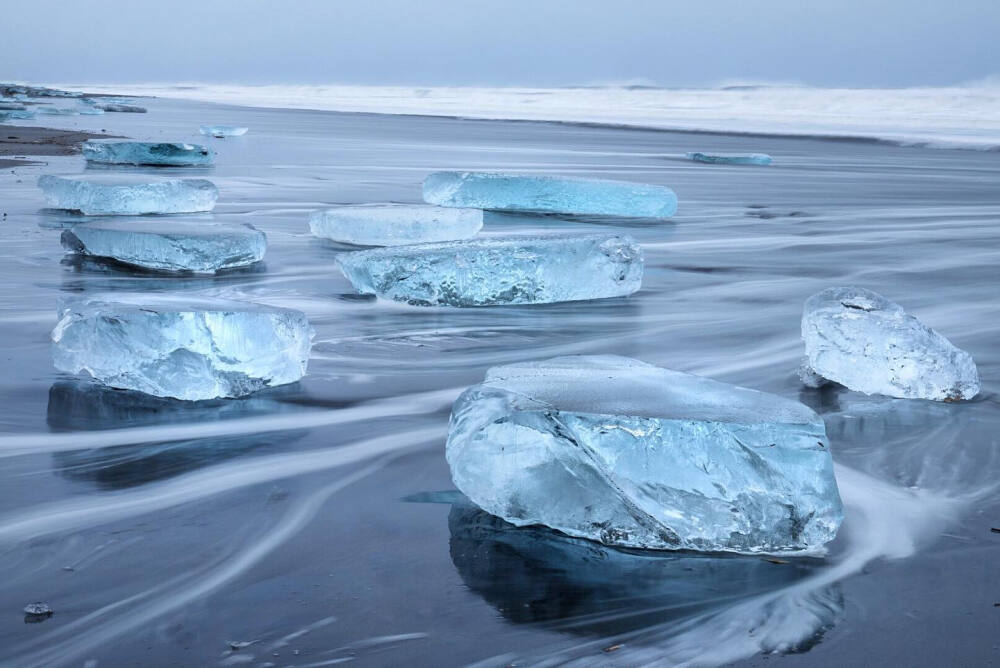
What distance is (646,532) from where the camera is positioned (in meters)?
1.52

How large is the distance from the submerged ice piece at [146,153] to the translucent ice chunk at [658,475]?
7321 mm

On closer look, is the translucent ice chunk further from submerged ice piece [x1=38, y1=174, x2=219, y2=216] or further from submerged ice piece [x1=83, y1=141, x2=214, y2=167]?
submerged ice piece [x1=83, y1=141, x2=214, y2=167]

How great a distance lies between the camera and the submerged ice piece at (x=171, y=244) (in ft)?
11.8

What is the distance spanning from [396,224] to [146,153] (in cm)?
494

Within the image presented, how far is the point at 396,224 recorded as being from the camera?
14.0 ft

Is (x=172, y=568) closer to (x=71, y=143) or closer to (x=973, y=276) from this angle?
(x=973, y=276)

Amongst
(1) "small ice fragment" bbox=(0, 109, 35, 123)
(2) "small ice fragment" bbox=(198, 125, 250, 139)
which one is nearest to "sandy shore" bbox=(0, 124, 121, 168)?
(1) "small ice fragment" bbox=(0, 109, 35, 123)

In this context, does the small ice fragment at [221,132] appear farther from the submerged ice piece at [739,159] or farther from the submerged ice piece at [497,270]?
the submerged ice piece at [497,270]

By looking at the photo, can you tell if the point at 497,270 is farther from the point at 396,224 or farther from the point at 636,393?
the point at 636,393


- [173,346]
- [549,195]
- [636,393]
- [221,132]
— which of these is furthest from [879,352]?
[221,132]

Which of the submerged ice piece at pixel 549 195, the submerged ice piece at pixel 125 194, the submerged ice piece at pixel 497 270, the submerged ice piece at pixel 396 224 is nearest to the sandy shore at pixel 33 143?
the submerged ice piece at pixel 125 194

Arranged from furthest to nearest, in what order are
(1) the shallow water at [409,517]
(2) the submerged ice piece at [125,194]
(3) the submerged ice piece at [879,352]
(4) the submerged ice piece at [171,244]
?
(2) the submerged ice piece at [125,194] < (4) the submerged ice piece at [171,244] < (3) the submerged ice piece at [879,352] < (1) the shallow water at [409,517]

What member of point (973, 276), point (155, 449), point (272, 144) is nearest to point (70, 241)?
point (155, 449)

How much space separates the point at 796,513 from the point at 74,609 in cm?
91
